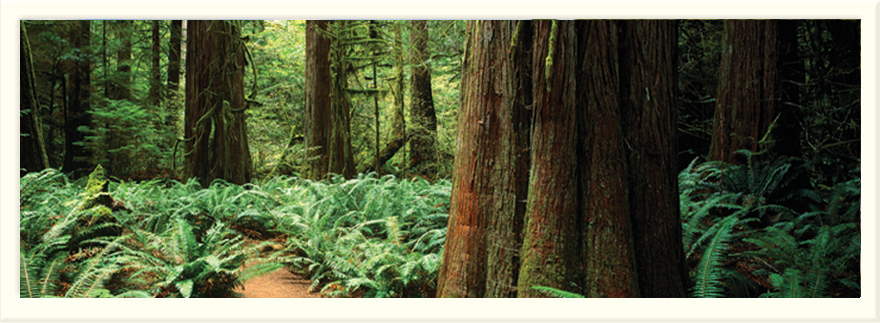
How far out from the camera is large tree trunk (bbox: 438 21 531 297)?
2.04 m

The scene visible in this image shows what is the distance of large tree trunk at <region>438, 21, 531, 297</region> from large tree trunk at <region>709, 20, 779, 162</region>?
3544mm

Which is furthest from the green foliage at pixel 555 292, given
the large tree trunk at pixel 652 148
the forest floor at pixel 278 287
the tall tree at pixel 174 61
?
the tall tree at pixel 174 61

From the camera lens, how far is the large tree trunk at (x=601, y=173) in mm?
1981

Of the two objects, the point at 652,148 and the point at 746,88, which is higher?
the point at 746,88

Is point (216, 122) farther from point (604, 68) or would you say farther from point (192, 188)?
point (604, 68)

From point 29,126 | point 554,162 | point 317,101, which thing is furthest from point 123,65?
point 554,162

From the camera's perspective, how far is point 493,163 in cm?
207

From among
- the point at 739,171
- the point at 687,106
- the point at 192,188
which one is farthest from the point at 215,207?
the point at 687,106

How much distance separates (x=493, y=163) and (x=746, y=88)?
3.78m

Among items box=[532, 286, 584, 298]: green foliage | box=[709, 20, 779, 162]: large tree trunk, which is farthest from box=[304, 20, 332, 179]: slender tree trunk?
box=[532, 286, 584, 298]: green foliage

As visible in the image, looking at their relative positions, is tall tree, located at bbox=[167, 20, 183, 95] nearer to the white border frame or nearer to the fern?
the white border frame

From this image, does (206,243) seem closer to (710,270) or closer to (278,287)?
(278,287)

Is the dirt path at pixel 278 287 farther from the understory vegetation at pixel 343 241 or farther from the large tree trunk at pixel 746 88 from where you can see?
the large tree trunk at pixel 746 88

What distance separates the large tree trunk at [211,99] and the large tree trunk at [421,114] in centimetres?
368
